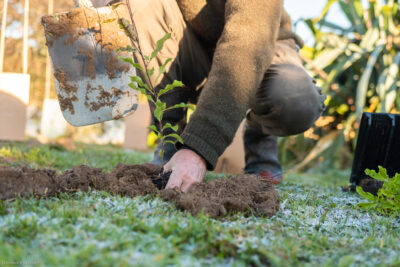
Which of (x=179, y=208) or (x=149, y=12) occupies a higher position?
(x=149, y=12)

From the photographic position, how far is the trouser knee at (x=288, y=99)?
1.74 m

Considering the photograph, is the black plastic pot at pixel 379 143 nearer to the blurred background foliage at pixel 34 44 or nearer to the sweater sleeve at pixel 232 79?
the sweater sleeve at pixel 232 79

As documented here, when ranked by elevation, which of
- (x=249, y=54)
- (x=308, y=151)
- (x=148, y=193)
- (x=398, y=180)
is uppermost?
(x=249, y=54)

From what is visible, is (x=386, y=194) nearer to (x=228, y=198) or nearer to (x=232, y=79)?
(x=228, y=198)

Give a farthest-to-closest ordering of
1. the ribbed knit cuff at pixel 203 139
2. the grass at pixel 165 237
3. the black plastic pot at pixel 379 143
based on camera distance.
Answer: the black plastic pot at pixel 379 143
the ribbed knit cuff at pixel 203 139
the grass at pixel 165 237

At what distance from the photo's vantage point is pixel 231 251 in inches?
30.9

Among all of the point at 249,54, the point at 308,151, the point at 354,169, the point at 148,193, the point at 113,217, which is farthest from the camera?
the point at 308,151

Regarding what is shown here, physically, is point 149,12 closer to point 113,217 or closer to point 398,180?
point 113,217

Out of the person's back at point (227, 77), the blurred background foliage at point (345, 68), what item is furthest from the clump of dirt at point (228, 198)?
the blurred background foliage at point (345, 68)

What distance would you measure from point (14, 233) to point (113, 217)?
228mm

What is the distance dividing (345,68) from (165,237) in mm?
3684

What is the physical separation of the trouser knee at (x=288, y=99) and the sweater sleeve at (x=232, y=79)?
1.03 feet

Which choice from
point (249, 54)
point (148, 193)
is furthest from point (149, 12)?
point (148, 193)

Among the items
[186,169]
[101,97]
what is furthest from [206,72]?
[186,169]
